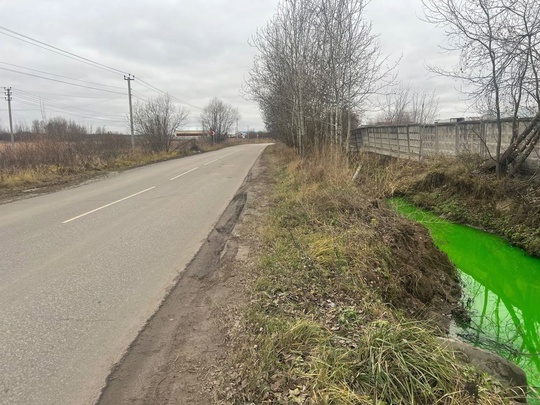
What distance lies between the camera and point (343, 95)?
1742 centimetres

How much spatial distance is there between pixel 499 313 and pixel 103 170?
20.4 metres

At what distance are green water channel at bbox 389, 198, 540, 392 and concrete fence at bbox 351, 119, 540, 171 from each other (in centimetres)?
334

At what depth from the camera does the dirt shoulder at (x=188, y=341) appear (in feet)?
9.26

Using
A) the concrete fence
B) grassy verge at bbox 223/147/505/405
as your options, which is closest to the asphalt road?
grassy verge at bbox 223/147/505/405

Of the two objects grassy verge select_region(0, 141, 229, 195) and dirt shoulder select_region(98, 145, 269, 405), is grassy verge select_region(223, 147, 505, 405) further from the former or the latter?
grassy verge select_region(0, 141, 229, 195)

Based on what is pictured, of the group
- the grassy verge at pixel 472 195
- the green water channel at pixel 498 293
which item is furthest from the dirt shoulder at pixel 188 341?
the grassy verge at pixel 472 195

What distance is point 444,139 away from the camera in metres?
14.9

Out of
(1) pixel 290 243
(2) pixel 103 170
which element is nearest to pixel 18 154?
(2) pixel 103 170

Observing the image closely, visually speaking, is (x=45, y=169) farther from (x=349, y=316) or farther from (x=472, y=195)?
(x=472, y=195)

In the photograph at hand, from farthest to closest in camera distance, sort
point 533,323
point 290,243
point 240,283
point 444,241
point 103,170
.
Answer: point 103,170, point 444,241, point 290,243, point 533,323, point 240,283

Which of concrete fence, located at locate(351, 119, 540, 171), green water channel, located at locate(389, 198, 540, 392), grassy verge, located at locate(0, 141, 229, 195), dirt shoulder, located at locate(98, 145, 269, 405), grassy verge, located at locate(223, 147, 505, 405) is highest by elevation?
concrete fence, located at locate(351, 119, 540, 171)

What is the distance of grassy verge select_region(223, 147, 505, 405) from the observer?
8.55 ft

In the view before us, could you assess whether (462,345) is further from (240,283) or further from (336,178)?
(336,178)

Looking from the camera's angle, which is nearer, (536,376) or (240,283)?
(536,376)
